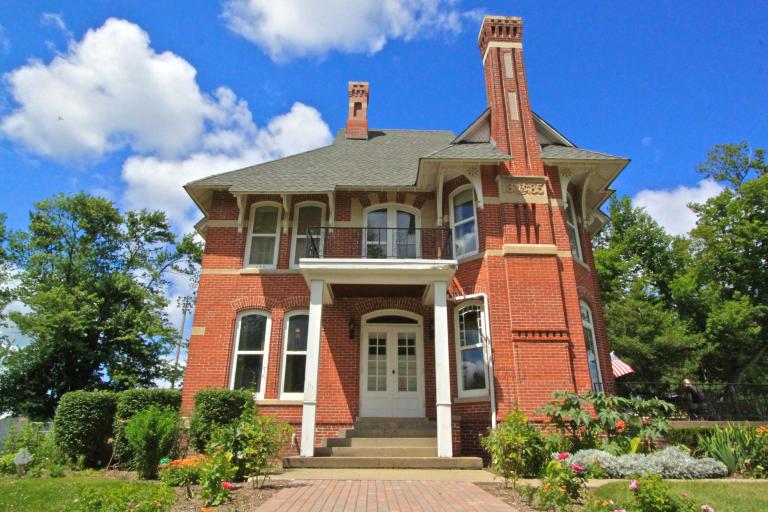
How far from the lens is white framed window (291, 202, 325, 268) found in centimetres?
1279

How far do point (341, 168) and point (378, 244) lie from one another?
2.99m

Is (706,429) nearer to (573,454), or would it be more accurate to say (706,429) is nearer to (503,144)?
(573,454)

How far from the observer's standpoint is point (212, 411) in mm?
9508

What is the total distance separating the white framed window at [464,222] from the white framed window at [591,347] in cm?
334

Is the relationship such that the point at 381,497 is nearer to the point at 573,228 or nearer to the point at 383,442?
the point at 383,442

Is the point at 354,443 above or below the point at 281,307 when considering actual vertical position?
below

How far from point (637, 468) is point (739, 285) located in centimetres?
2303

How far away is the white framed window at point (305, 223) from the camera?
12.8 m

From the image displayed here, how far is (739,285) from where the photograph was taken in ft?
81.7

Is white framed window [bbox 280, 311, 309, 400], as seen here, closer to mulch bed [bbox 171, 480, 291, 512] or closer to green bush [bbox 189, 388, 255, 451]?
green bush [bbox 189, 388, 255, 451]

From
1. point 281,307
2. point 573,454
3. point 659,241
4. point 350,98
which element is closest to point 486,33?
point 350,98

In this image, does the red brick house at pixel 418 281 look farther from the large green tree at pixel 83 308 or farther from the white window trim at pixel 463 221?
the large green tree at pixel 83 308

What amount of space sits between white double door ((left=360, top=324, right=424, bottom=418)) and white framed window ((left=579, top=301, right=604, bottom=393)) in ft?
14.2

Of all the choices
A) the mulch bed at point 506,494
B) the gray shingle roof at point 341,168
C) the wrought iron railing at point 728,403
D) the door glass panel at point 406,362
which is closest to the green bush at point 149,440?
the door glass panel at point 406,362
